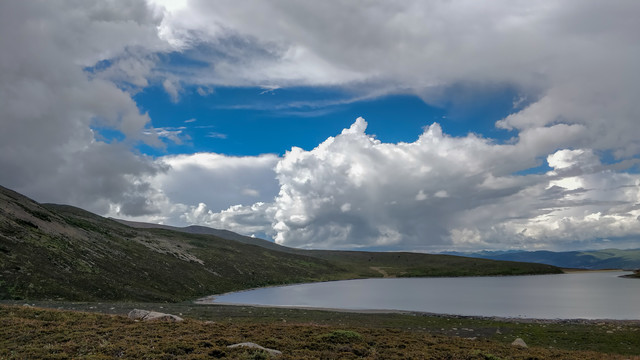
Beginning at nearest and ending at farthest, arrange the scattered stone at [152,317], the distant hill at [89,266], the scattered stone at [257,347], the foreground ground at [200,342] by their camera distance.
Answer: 1. the foreground ground at [200,342]
2. the scattered stone at [257,347]
3. the scattered stone at [152,317]
4. the distant hill at [89,266]

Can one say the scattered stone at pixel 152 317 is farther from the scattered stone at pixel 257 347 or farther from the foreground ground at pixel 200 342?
the scattered stone at pixel 257 347

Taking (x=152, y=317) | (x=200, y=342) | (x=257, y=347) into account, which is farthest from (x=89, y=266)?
(x=257, y=347)

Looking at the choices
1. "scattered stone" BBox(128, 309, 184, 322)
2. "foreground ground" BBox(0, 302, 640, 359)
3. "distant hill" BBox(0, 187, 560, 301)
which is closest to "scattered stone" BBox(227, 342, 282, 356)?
"foreground ground" BBox(0, 302, 640, 359)

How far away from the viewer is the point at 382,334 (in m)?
32.4

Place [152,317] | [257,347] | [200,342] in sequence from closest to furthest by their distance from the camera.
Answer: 1. [257,347]
2. [200,342]
3. [152,317]

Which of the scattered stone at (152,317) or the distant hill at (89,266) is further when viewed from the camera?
the distant hill at (89,266)

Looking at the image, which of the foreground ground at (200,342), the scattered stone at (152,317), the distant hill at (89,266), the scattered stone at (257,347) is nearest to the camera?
the foreground ground at (200,342)

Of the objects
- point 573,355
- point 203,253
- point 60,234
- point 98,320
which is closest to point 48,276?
point 60,234

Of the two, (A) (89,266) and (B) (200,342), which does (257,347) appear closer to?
(B) (200,342)

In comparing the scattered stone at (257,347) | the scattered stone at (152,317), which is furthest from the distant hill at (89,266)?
the scattered stone at (257,347)

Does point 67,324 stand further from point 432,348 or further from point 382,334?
point 432,348

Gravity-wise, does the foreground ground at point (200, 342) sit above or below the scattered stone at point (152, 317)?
above

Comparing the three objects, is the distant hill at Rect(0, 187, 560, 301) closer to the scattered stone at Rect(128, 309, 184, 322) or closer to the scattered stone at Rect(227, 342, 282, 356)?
the scattered stone at Rect(128, 309, 184, 322)

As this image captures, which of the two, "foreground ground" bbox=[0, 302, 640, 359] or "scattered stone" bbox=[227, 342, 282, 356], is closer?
"foreground ground" bbox=[0, 302, 640, 359]
